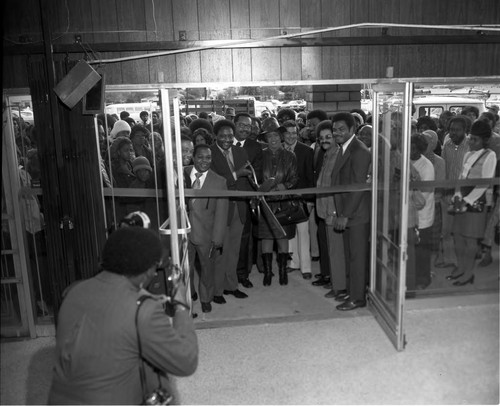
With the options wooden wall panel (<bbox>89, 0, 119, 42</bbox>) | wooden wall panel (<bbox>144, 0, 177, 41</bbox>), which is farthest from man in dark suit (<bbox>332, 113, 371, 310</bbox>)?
wooden wall panel (<bbox>89, 0, 119, 42</bbox>)

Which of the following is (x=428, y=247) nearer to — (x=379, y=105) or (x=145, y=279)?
(x=379, y=105)

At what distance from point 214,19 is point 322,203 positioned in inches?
78.5

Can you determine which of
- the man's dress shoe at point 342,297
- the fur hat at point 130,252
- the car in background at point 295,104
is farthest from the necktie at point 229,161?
the car in background at point 295,104

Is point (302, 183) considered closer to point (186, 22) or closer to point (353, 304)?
point (353, 304)

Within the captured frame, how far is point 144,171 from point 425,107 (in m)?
6.63

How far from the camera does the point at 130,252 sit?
6.84ft

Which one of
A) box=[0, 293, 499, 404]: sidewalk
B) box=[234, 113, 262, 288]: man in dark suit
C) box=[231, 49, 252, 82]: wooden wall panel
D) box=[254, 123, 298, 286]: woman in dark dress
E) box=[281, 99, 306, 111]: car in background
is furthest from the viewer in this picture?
box=[281, 99, 306, 111]: car in background

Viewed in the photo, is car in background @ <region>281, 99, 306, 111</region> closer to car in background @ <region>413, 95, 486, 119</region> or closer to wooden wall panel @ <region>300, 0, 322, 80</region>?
car in background @ <region>413, 95, 486, 119</region>

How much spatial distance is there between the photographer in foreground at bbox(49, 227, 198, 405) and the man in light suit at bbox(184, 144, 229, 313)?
2467 millimetres

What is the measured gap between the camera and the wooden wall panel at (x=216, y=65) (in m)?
4.22

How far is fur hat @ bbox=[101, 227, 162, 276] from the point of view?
81.8 inches

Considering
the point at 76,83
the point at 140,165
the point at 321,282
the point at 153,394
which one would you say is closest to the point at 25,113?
the point at 140,165

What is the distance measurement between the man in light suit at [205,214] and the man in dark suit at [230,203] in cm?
28

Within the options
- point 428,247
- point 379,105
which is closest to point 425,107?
point 428,247
